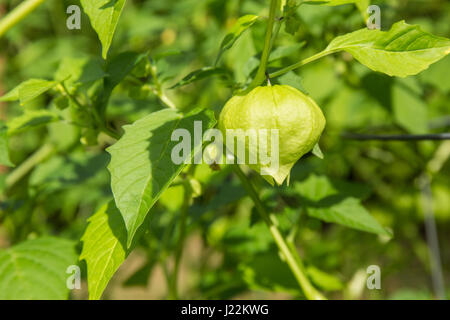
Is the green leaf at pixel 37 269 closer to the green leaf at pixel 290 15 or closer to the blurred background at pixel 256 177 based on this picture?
the blurred background at pixel 256 177

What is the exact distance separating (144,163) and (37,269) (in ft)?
1.18

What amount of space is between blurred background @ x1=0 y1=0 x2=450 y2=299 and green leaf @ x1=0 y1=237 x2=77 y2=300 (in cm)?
16

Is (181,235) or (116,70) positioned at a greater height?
(116,70)

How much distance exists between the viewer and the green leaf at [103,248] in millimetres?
505

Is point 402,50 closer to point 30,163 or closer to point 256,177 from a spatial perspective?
point 256,177

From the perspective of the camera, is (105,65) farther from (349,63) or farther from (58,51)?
(58,51)

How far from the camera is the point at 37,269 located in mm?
700

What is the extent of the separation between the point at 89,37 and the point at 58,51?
0.40 m

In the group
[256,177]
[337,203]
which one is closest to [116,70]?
[337,203]

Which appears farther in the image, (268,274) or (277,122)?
(268,274)

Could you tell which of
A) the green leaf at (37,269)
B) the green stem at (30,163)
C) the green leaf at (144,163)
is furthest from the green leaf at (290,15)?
the green stem at (30,163)

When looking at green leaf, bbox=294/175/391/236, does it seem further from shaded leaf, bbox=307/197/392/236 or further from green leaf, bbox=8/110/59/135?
green leaf, bbox=8/110/59/135

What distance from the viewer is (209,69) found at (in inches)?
22.7
